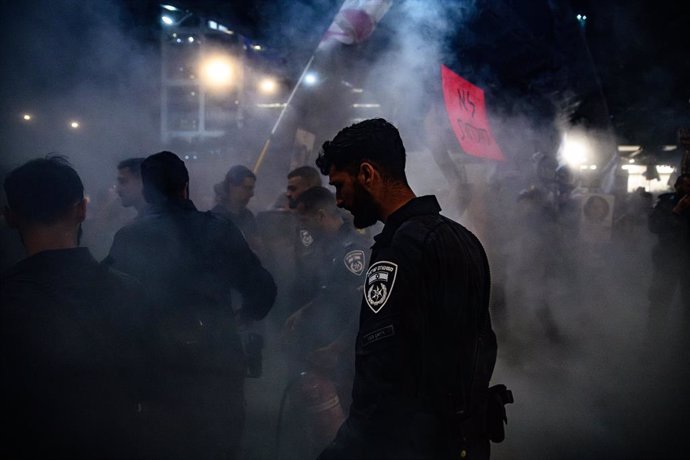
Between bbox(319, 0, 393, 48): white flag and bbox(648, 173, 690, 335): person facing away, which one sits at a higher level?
bbox(319, 0, 393, 48): white flag

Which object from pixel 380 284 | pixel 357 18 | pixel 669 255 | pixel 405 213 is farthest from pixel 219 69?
pixel 669 255

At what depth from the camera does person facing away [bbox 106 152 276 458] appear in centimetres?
202

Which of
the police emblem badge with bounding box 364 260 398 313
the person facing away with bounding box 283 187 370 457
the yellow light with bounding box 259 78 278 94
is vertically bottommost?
the person facing away with bounding box 283 187 370 457

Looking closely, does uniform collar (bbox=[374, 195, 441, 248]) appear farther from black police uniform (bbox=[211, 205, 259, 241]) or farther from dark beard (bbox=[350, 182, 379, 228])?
black police uniform (bbox=[211, 205, 259, 241])

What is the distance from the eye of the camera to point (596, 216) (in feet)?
29.2

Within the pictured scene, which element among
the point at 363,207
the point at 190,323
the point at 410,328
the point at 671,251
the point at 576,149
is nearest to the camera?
the point at 410,328

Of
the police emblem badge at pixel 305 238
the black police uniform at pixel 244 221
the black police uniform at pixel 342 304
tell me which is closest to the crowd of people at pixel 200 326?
the black police uniform at pixel 342 304

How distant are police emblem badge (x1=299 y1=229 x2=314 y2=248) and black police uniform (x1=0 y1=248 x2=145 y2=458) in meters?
2.04

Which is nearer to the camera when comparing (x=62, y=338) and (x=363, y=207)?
(x=62, y=338)

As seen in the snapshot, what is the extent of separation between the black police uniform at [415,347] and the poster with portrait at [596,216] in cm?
817

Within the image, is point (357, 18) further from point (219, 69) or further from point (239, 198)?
point (219, 69)

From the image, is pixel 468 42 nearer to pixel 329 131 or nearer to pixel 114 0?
pixel 329 131

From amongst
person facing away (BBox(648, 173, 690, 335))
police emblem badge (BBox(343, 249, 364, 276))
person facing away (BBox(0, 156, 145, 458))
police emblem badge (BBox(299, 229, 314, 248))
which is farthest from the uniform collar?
person facing away (BBox(648, 173, 690, 335))

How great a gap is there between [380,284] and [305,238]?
217 centimetres
